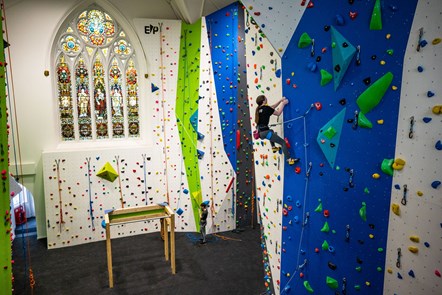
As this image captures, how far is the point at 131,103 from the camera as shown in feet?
20.8

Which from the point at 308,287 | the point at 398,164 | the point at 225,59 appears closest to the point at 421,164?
the point at 398,164

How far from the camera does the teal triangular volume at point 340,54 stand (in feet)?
7.95

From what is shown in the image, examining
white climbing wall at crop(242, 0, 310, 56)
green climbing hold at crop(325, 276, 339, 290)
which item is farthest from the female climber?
green climbing hold at crop(325, 276, 339, 290)

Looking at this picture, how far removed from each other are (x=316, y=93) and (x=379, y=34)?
73 cm

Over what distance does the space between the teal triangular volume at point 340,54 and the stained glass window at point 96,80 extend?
4.66m

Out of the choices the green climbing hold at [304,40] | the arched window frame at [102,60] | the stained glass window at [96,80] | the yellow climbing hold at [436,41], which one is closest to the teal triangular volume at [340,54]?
the green climbing hold at [304,40]

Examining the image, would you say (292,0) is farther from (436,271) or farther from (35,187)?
(35,187)

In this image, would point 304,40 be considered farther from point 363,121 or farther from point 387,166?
point 387,166

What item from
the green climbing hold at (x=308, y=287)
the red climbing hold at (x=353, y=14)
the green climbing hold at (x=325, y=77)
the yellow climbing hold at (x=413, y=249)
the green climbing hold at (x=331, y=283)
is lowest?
the green climbing hold at (x=308, y=287)

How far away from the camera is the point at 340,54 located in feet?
8.20

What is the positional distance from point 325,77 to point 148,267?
404 centimetres

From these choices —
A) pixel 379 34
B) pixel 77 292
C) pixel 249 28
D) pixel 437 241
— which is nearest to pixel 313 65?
pixel 379 34

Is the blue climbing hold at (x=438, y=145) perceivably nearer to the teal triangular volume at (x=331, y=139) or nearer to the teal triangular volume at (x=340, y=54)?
the teal triangular volume at (x=331, y=139)

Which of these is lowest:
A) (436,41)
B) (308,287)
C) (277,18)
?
(308,287)
